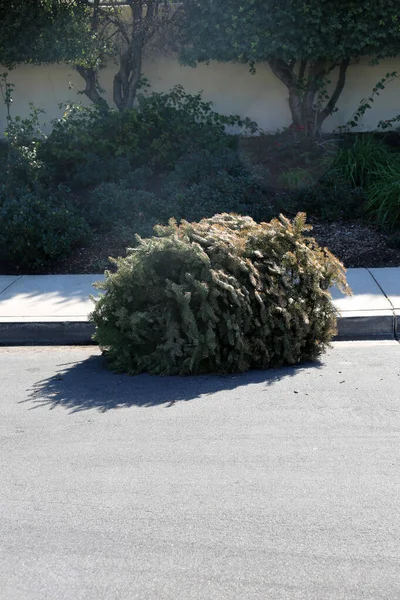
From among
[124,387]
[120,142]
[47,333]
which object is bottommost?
[124,387]

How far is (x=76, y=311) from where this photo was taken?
8398 mm

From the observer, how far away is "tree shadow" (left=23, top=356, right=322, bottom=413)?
625 cm

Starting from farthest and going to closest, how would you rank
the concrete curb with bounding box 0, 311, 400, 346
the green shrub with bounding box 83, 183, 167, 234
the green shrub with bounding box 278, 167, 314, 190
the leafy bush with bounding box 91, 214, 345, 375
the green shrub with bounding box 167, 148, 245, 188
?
the green shrub with bounding box 278, 167, 314, 190 → the green shrub with bounding box 167, 148, 245, 188 → the green shrub with bounding box 83, 183, 167, 234 → the concrete curb with bounding box 0, 311, 400, 346 → the leafy bush with bounding box 91, 214, 345, 375

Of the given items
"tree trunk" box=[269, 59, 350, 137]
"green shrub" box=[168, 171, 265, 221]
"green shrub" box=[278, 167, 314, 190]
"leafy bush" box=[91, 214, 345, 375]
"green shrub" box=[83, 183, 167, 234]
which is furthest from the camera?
"tree trunk" box=[269, 59, 350, 137]

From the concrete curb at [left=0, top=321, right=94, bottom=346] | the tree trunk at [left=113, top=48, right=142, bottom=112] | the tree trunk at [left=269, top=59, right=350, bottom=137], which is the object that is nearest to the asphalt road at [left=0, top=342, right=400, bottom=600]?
the concrete curb at [left=0, top=321, right=94, bottom=346]

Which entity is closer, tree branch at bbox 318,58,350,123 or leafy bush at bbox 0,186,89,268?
leafy bush at bbox 0,186,89,268

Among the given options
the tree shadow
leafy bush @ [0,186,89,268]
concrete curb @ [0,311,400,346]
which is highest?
leafy bush @ [0,186,89,268]

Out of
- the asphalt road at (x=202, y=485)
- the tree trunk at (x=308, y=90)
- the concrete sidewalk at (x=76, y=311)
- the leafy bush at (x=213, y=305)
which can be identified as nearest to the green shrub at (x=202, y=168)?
the tree trunk at (x=308, y=90)

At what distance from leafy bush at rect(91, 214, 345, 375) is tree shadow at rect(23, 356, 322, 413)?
125 millimetres

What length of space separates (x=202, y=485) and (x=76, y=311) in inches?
156

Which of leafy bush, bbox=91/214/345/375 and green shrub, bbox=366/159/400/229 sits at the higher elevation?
green shrub, bbox=366/159/400/229

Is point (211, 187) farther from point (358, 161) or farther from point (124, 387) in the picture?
point (124, 387)

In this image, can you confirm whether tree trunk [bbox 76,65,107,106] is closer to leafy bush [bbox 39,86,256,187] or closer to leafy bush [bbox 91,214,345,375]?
leafy bush [bbox 39,86,256,187]

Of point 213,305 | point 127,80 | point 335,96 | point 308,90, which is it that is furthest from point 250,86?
point 213,305
